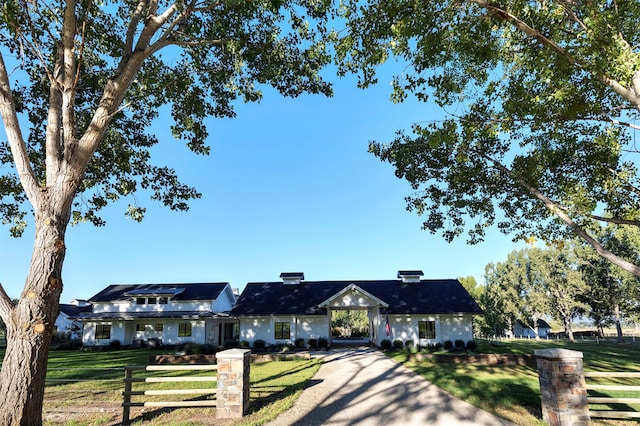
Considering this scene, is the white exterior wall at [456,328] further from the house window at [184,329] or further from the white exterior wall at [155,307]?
the house window at [184,329]

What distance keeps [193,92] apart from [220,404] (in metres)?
8.36

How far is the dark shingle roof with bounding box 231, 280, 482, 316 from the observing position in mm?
24467

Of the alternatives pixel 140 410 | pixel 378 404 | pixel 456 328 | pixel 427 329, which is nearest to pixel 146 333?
pixel 427 329

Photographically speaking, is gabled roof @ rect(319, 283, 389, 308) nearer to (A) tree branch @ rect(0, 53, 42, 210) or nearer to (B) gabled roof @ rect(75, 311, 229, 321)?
(B) gabled roof @ rect(75, 311, 229, 321)

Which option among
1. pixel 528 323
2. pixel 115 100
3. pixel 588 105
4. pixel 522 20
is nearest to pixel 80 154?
pixel 115 100

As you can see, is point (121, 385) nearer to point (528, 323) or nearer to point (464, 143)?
point (464, 143)

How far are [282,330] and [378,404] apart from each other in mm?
17066

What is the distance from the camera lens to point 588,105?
9.72 metres

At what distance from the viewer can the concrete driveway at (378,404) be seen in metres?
7.16

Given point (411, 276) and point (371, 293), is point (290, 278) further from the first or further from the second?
point (411, 276)

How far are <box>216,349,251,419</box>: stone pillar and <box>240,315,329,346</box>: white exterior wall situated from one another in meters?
17.2

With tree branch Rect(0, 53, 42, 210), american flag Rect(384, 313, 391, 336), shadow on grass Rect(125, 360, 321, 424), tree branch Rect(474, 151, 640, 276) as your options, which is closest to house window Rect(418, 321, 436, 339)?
american flag Rect(384, 313, 391, 336)

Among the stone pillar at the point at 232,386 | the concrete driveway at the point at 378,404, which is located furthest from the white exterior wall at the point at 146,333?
the stone pillar at the point at 232,386

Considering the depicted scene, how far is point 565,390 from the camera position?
21.5 feet
